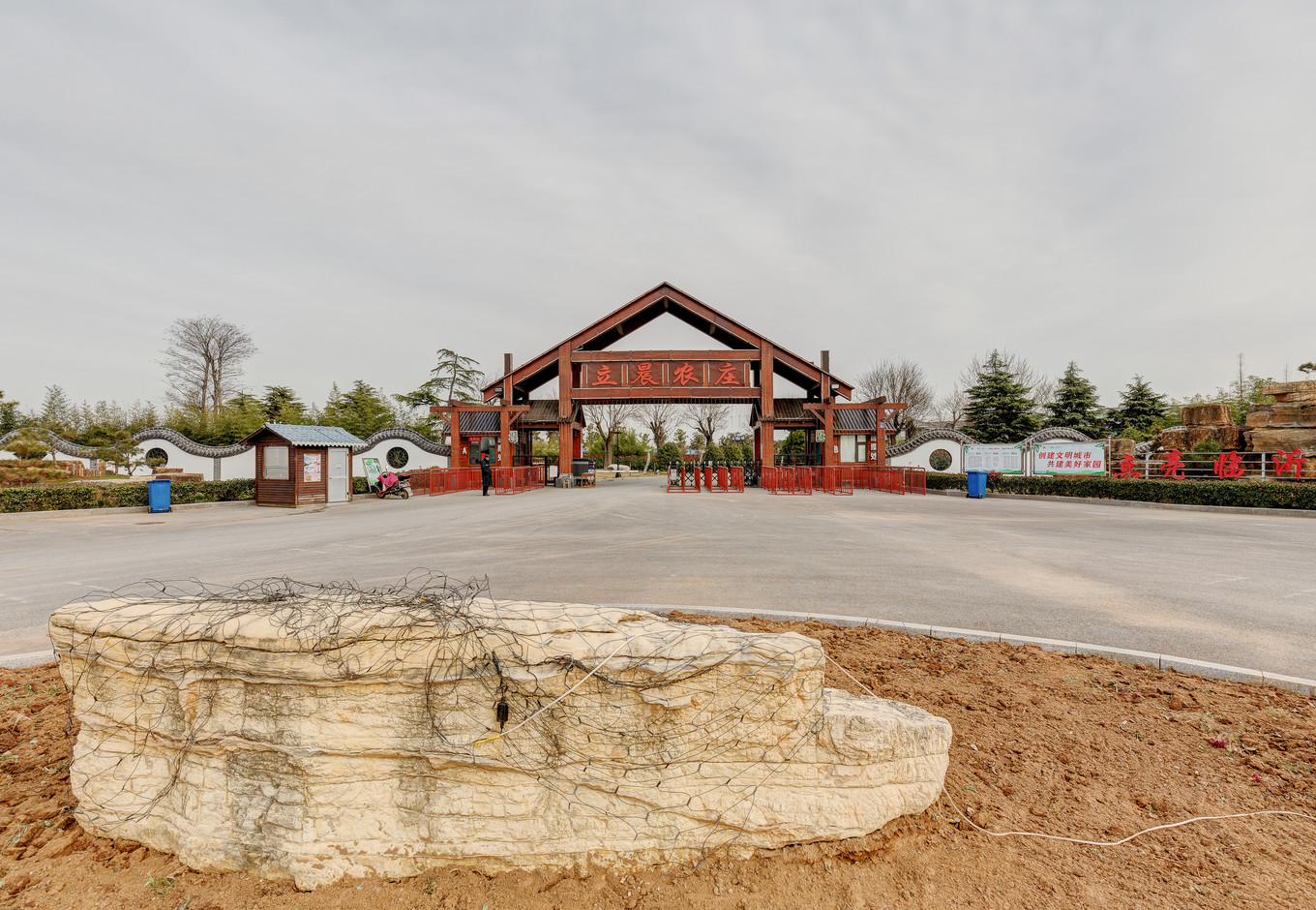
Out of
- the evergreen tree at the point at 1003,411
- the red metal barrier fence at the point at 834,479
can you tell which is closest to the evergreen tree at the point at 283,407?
the red metal barrier fence at the point at 834,479

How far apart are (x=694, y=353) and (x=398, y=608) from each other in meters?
24.1

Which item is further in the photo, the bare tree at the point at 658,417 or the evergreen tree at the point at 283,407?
the bare tree at the point at 658,417

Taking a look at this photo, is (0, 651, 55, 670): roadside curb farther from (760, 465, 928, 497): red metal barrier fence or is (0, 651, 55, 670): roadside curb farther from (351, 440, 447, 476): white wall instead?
(351, 440, 447, 476): white wall

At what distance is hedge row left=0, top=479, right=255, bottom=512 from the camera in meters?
13.9

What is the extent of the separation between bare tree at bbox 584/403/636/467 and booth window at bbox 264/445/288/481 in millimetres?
28818

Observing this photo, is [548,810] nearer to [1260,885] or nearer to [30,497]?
[1260,885]

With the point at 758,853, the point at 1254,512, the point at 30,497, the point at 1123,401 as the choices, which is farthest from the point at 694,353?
the point at 1123,401


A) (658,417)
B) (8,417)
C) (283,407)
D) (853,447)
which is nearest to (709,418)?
(658,417)

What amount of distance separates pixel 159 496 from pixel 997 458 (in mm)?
30330

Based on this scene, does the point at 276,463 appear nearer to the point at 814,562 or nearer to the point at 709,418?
the point at 814,562

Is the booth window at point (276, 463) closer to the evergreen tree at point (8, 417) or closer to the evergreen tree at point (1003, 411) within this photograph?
the evergreen tree at point (8, 417)

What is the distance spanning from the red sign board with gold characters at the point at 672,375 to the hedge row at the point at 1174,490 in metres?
11.0

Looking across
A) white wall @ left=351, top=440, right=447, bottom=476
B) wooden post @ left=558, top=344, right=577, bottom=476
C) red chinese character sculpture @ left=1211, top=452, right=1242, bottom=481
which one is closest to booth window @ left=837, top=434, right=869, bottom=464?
red chinese character sculpture @ left=1211, top=452, right=1242, bottom=481

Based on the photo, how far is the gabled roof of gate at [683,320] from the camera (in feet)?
85.9
